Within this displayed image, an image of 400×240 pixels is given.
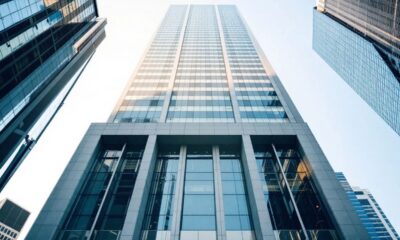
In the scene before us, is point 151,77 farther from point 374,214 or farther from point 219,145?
point 374,214

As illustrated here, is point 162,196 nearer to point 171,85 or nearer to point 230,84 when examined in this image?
point 171,85

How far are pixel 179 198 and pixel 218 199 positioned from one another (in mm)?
4135

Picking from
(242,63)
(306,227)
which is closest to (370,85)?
(242,63)

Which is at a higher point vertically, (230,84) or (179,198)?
(230,84)

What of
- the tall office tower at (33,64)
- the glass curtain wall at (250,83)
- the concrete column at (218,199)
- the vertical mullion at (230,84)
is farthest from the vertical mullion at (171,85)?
the tall office tower at (33,64)

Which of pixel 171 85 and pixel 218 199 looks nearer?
pixel 218 199

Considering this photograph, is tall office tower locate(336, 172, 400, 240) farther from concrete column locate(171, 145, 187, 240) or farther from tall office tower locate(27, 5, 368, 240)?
concrete column locate(171, 145, 187, 240)

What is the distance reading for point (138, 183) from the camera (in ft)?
95.7

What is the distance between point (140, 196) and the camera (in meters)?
27.7

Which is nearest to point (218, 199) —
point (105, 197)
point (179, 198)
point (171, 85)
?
point (179, 198)

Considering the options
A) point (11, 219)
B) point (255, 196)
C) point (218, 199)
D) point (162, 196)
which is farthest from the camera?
point (11, 219)

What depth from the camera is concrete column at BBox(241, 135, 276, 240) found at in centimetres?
2508

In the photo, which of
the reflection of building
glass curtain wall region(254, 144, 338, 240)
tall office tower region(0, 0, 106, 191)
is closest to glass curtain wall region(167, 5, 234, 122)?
glass curtain wall region(254, 144, 338, 240)

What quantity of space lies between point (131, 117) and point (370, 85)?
92931 millimetres
